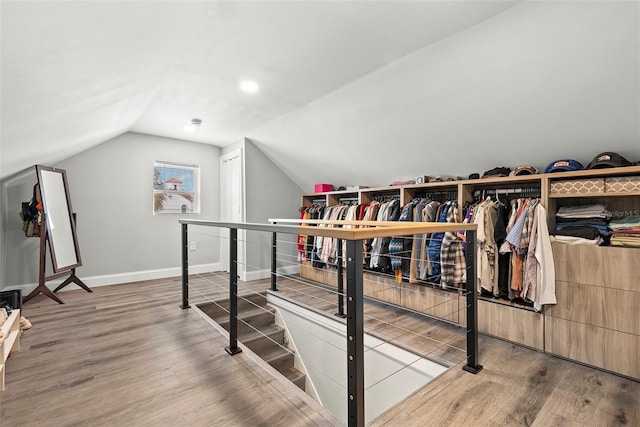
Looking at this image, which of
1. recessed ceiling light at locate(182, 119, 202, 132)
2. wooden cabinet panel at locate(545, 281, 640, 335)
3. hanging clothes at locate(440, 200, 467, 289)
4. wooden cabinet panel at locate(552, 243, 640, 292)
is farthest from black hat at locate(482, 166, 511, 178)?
recessed ceiling light at locate(182, 119, 202, 132)

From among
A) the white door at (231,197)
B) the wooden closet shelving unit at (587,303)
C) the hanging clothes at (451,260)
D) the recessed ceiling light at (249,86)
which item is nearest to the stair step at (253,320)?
the white door at (231,197)

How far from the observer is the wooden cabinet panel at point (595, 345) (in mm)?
1792

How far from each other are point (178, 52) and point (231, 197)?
2.85 metres

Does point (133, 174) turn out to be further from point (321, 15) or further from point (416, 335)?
point (416, 335)

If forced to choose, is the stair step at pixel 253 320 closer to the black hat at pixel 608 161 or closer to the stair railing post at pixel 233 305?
the stair railing post at pixel 233 305

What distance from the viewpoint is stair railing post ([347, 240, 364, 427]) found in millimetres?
1123

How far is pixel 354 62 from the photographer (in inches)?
86.7

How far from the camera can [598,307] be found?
6.26 feet

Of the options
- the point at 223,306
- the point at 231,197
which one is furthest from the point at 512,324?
the point at 231,197

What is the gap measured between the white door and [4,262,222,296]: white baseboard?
311 mm

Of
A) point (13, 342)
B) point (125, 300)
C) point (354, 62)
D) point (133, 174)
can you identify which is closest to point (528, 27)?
point (354, 62)

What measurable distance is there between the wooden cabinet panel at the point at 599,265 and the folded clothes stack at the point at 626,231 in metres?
0.05

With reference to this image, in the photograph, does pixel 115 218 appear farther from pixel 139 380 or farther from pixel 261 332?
pixel 139 380

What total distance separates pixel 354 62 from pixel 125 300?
10.7 ft
